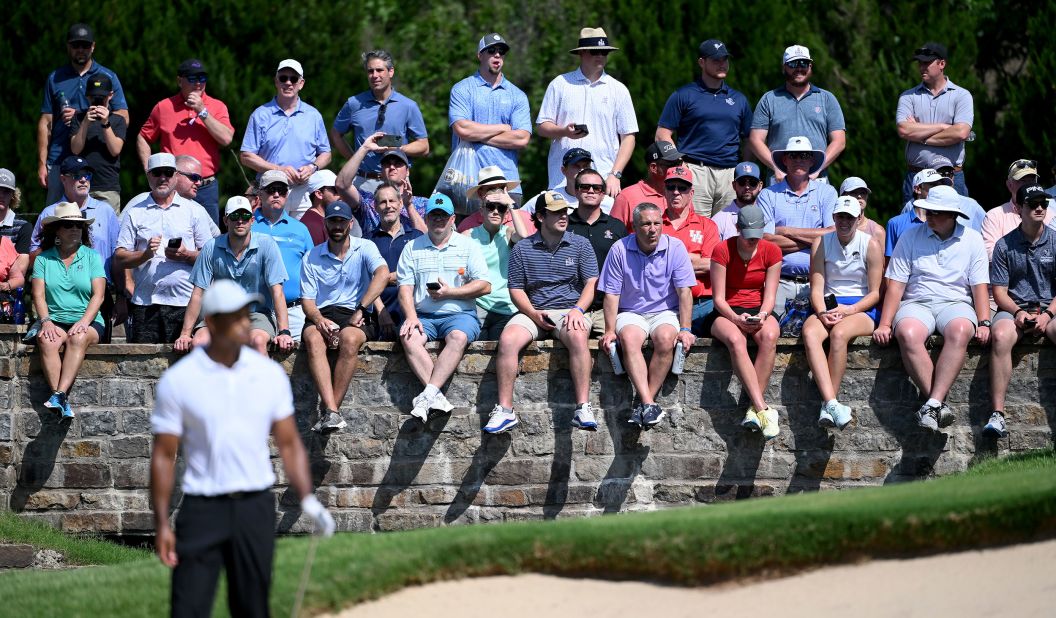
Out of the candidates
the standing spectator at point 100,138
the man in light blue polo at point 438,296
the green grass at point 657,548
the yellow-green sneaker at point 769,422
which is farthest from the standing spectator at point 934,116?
the standing spectator at point 100,138

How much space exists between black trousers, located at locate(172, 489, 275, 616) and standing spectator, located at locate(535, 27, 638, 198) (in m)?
7.88

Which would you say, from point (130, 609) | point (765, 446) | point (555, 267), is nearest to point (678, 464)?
point (765, 446)

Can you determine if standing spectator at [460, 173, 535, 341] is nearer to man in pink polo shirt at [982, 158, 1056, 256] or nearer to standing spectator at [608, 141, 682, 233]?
standing spectator at [608, 141, 682, 233]

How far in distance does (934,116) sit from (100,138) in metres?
8.24

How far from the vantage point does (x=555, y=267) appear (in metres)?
12.8

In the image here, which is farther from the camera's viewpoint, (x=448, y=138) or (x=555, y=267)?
(x=448, y=138)

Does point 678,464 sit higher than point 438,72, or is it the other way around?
point 438,72

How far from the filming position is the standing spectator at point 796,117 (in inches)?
575

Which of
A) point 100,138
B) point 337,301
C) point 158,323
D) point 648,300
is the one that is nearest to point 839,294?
point 648,300

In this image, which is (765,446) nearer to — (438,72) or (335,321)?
(335,321)

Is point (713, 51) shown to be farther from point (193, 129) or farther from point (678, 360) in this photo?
point (193, 129)

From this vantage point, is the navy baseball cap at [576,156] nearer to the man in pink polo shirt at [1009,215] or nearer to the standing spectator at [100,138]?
the man in pink polo shirt at [1009,215]

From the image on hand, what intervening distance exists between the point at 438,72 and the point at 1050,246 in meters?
14.1

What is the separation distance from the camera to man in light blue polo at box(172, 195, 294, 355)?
41.6 feet
